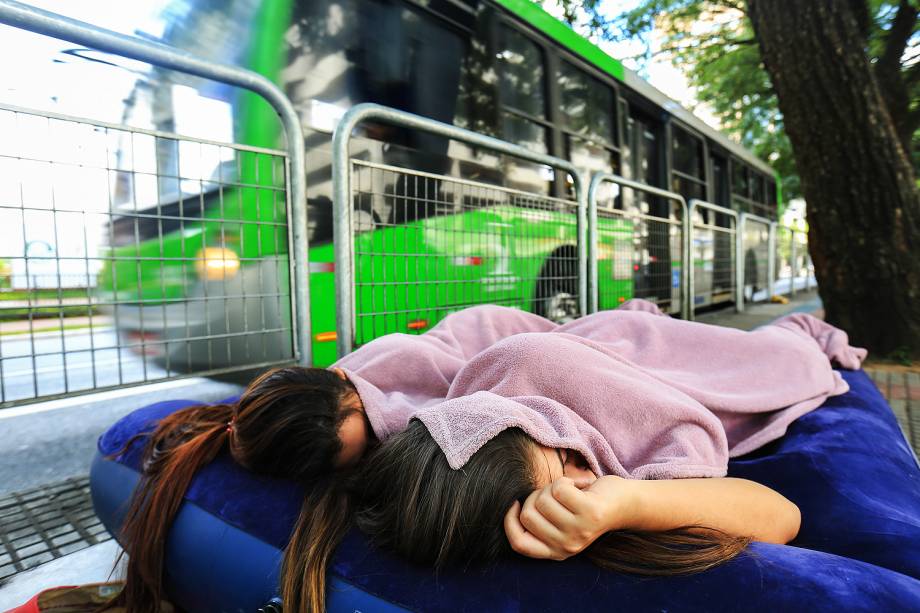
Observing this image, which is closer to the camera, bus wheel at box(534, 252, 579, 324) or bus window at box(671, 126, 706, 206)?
bus wheel at box(534, 252, 579, 324)

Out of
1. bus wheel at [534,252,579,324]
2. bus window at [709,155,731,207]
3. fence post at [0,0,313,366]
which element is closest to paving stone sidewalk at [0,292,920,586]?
fence post at [0,0,313,366]

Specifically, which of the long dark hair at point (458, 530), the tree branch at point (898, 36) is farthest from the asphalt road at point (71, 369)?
the tree branch at point (898, 36)

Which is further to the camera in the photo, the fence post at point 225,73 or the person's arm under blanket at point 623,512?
the fence post at point 225,73

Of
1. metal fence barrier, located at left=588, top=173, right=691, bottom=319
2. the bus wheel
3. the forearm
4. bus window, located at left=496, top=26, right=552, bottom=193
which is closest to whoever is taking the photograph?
the forearm

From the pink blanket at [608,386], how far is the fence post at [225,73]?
516 mm

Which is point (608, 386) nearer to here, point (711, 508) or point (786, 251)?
point (711, 508)

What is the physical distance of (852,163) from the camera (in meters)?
4.39

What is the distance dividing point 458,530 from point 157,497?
Result: 2.88 ft

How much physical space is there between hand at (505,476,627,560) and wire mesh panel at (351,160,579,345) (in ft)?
5.69

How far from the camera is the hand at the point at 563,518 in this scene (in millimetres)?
880

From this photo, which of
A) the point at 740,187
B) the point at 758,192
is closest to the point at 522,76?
the point at 740,187

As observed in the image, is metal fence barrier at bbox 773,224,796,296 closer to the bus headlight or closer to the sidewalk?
the sidewalk

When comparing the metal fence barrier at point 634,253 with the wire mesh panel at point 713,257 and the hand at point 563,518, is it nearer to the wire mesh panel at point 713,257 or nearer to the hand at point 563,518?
the wire mesh panel at point 713,257

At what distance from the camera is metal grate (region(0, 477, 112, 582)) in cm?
161
